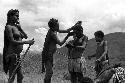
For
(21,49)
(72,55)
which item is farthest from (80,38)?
(21,49)

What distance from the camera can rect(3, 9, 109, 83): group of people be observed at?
9.17 m

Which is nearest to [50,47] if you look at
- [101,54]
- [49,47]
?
[49,47]

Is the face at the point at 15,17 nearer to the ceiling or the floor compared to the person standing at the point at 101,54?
nearer to the ceiling

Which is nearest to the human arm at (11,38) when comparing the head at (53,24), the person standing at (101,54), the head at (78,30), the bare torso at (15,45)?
the bare torso at (15,45)

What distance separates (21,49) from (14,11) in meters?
1.17

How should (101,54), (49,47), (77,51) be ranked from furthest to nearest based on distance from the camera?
(101,54) < (77,51) < (49,47)

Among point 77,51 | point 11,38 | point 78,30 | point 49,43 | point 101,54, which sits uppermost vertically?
point 78,30

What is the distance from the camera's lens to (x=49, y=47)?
9828 millimetres

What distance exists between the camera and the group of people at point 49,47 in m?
9.17

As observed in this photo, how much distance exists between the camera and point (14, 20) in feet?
30.3

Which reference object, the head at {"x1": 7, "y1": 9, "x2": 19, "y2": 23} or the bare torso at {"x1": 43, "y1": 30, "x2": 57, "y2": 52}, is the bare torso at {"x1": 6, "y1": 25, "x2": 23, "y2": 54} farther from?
the bare torso at {"x1": 43, "y1": 30, "x2": 57, "y2": 52}

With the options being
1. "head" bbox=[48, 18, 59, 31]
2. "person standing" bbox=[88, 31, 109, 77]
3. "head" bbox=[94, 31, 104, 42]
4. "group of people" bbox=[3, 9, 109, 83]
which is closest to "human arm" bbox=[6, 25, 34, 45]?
"group of people" bbox=[3, 9, 109, 83]

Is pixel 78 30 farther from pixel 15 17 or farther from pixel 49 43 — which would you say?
pixel 15 17

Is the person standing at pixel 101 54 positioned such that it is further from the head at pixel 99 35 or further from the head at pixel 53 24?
the head at pixel 53 24
